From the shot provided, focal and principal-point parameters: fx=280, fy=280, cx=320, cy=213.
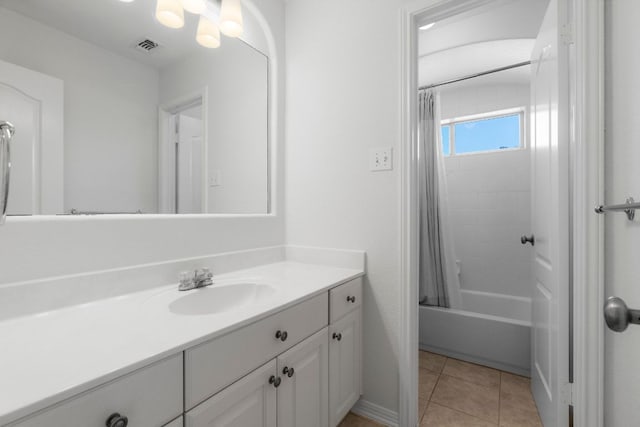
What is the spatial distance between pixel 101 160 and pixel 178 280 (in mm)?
547

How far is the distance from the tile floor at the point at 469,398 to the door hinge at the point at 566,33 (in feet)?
5.89

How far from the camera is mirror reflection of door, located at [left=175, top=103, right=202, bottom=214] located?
1.29 metres

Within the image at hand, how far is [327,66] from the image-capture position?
1.60 metres

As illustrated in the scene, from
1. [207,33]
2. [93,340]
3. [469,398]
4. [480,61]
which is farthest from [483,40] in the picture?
[93,340]

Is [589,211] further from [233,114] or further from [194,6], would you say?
[194,6]

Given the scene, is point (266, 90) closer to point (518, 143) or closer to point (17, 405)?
point (17, 405)

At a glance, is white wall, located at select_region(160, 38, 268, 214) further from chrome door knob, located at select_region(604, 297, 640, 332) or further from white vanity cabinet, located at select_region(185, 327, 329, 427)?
chrome door knob, located at select_region(604, 297, 640, 332)

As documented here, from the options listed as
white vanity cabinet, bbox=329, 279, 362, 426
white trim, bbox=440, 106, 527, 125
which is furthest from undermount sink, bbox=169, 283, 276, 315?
white trim, bbox=440, 106, 527, 125

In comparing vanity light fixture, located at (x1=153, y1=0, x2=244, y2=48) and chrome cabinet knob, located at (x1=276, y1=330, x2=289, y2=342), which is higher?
vanity light fixture, located at (x1=153, y1=0, x2=244, y2=48)

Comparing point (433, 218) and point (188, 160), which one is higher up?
point (188, 160)

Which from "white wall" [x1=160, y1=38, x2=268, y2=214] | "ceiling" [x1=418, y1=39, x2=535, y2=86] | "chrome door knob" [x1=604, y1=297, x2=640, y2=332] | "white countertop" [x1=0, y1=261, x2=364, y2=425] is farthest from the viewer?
"ceiling" [x1=418, y1=39, x2=535, y2=86]

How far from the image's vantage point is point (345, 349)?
1291 mm

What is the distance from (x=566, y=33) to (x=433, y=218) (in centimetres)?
144

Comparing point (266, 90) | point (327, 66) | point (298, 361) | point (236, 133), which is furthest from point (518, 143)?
point (298, 361)
